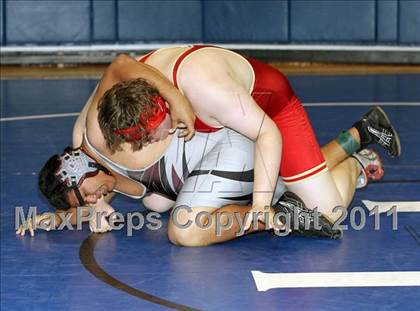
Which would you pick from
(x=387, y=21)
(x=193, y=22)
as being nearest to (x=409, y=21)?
(x=387, y=21)

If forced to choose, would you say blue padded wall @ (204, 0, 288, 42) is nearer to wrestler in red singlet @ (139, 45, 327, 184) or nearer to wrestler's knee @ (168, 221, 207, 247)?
wrestler in red singlet @ (139, 45, 327, 184)

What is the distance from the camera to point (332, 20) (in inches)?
397

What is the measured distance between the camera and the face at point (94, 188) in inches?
152

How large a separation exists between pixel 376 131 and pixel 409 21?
18.6ft

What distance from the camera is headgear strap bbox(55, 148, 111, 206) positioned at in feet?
12.5

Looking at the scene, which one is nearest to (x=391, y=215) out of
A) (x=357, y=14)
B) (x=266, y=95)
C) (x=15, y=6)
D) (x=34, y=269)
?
(x=266, y=95)

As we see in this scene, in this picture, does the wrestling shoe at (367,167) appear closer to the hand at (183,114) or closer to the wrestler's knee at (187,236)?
the wrestler's knee at (187,236)

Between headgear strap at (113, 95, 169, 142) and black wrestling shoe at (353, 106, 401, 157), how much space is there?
Answer: 1.27 m

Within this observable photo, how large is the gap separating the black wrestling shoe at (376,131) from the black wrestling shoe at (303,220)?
69 centimetres

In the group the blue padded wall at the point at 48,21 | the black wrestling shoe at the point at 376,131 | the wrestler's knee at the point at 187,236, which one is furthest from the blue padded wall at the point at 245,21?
the wrestler's knee at the point at 187,236

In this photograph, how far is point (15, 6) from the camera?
10109mm

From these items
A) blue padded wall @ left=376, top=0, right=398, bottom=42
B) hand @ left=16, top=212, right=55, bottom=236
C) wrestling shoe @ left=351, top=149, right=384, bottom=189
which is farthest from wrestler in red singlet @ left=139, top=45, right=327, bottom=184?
blue padded wall @ left=376, top=0, right=398, bottom=42

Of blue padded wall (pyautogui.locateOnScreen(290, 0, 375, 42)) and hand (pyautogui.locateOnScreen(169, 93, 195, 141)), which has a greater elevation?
hand (pyautogui.locateOnScreen(169, 93, 195, 141))

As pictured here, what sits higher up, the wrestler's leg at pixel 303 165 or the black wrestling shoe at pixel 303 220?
the wrestler's leg at pixel 303 165
